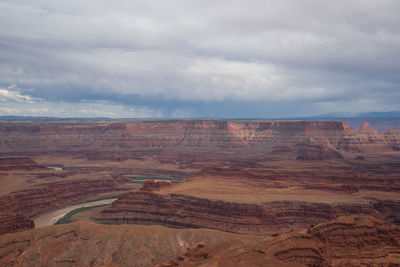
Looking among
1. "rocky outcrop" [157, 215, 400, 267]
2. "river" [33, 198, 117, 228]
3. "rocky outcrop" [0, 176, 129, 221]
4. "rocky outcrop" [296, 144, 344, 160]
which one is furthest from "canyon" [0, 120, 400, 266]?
"rocky outcrop" [296, 144, 344, 160]

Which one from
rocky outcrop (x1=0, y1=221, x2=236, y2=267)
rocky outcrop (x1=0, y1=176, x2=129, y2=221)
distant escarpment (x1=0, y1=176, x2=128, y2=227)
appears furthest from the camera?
rocky outcrop (x1=0, y1=176, x2=129, y2=221)

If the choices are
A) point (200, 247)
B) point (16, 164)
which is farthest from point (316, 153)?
point (200, 247)

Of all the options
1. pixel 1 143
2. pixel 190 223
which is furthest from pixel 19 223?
pixel 1 143

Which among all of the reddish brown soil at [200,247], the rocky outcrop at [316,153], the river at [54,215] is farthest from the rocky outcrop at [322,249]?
the rocky outcrop at [316,153]

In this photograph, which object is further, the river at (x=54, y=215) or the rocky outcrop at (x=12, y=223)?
the river at (x=54, y=215)

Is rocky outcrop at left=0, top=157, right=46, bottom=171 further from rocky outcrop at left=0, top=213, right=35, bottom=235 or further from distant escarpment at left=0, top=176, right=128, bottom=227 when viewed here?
rocky outcrop at left=0, top=213, right=35, bottom=235

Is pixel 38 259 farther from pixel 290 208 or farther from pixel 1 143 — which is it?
pixel 1 143

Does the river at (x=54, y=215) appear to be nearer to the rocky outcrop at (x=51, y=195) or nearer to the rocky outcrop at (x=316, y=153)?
the rocky outcrop at (x=51, y=195)

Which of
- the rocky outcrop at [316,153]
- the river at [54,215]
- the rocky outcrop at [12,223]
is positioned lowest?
the river at [54,215]
